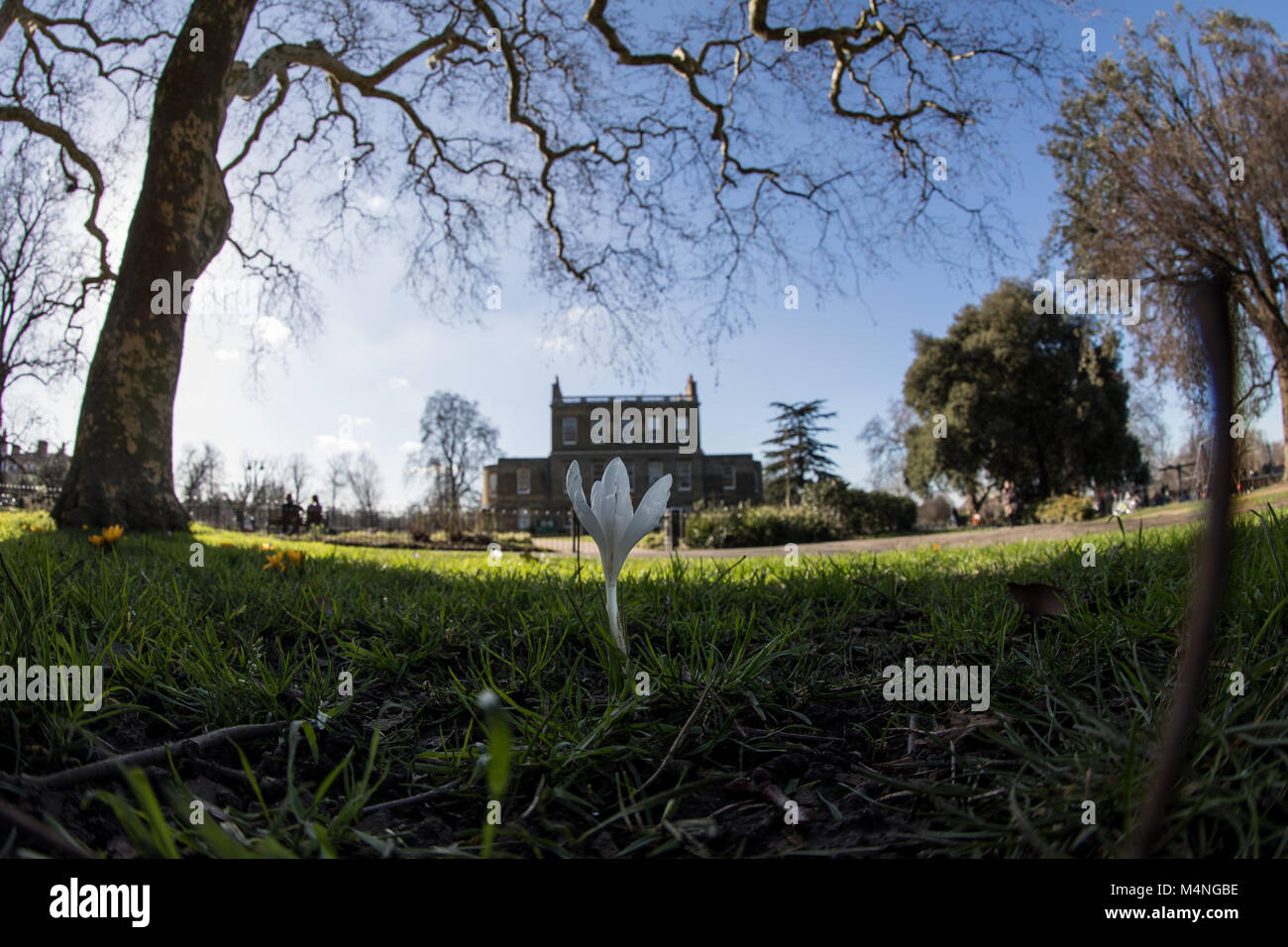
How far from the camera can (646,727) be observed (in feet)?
4.16

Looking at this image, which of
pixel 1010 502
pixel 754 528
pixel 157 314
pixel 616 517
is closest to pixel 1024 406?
pixel 1010 502

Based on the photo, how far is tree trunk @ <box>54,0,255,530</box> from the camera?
659cm

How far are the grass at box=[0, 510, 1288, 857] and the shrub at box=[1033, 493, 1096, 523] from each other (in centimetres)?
1834

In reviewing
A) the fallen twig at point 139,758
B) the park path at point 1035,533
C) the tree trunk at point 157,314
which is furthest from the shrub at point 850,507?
the fallen twig at point 139,758

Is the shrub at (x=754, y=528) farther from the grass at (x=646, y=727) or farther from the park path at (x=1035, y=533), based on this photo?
the grass at (x=646, y=727)

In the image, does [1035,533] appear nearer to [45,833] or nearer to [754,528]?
[754,528]

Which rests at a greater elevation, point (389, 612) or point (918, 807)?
point (389, 612)

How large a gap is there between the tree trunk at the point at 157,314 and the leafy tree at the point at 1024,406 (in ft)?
87.5

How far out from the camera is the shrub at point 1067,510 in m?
18.1

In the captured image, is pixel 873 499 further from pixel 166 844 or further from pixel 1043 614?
pixel 166 844

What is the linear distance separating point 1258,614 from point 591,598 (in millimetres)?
1692

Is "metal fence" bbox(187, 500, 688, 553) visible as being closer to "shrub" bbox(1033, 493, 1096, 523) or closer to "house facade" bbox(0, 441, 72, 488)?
"house facade" bbox(0, 441, 72, 488)
